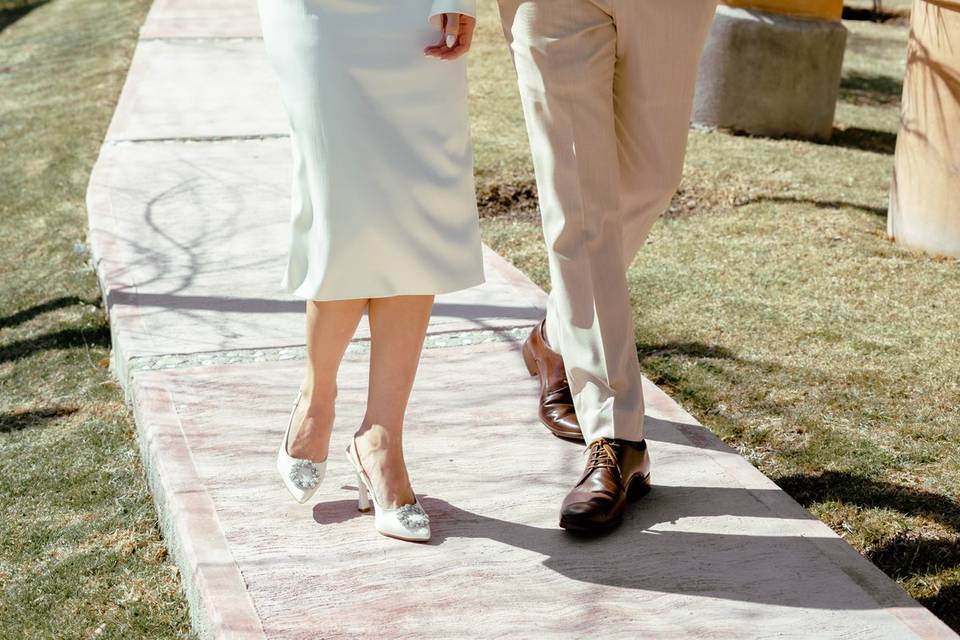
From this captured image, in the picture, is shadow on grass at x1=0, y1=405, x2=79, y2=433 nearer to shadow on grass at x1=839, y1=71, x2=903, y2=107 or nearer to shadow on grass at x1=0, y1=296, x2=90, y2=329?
shadow on grass at x1=0, y1=296, x2=90, y2=329

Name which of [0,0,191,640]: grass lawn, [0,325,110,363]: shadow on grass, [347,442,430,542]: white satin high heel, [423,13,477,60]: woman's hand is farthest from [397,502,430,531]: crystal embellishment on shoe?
Result: [0,325,110,363]: shadow on grass

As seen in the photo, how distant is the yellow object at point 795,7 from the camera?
7340 mm

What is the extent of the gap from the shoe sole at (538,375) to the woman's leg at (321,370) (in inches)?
30.0

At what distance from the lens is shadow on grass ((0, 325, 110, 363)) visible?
14.6 ft

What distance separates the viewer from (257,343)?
4.13 metres

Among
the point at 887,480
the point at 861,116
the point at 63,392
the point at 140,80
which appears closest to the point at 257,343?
the point at 63,392

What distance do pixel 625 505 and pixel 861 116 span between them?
19.7 feet

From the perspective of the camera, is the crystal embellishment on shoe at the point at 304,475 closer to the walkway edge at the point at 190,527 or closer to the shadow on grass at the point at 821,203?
the walkway edge at the point at 190,527

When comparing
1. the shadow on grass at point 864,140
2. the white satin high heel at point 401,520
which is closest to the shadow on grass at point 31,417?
the white satin high heel at point 401,520

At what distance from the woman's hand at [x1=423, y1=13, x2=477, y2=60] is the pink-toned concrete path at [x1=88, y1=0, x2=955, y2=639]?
46.2 inches

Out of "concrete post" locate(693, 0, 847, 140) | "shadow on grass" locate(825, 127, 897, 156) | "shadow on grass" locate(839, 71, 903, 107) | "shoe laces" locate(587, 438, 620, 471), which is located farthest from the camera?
"shadow on grass" locate(839, 71, 903, 107)

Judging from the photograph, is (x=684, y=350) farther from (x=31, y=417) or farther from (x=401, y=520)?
(x=31, y=417)

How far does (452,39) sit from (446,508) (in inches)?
47.7

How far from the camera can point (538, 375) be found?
12.7ft
